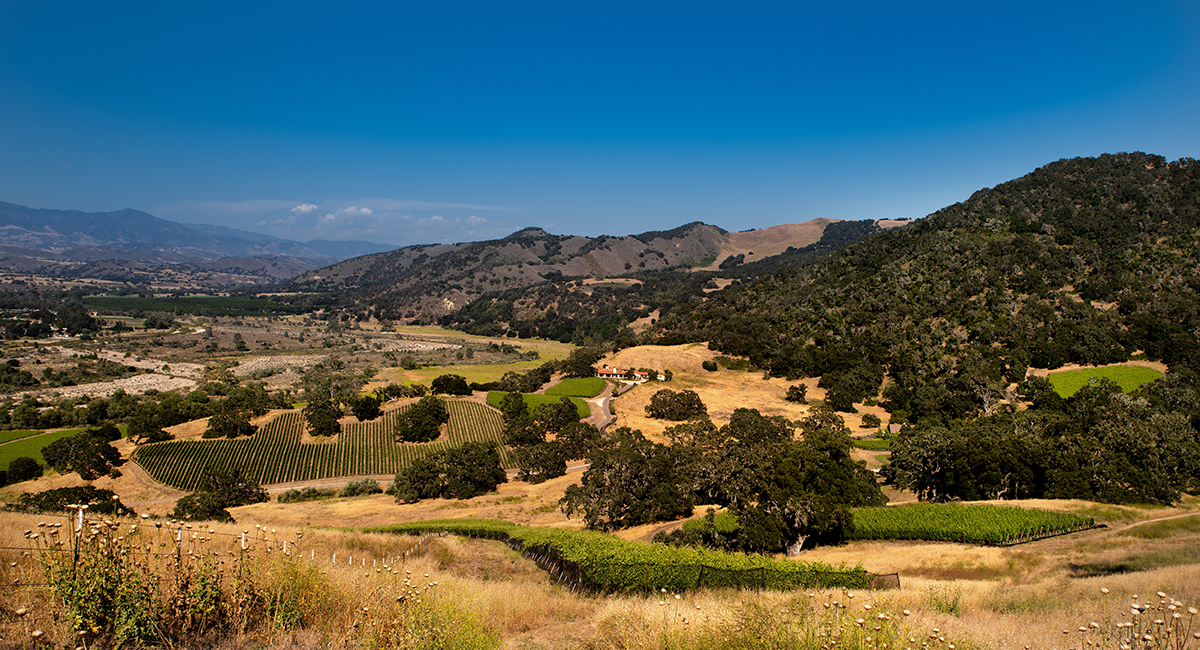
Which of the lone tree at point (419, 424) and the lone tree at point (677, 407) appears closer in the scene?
the lone tree at point (419, 424)

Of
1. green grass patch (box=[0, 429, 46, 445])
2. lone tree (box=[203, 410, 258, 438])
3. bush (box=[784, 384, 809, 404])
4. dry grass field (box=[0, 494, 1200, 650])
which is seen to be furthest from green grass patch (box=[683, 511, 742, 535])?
green grass patch (box=[0, 429, 46, 445])

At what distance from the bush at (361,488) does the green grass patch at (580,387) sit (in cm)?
3485

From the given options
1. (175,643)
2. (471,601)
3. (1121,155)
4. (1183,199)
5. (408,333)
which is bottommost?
(408,333)

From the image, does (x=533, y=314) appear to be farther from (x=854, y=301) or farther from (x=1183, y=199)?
(x=1183, y=199)

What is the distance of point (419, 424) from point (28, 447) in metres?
42.4

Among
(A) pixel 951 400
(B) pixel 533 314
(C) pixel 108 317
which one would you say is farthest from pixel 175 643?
(C) pixel 108 317

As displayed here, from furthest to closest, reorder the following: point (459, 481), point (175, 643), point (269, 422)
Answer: point (269, 422), point (459, 481), point (175, 643)

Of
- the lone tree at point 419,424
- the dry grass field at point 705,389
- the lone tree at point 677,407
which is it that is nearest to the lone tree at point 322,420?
the lone tree at point 419,424

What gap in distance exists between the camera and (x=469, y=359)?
5374 inches

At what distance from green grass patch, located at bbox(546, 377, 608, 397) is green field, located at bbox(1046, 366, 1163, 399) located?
6027cm

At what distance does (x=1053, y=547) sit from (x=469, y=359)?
404 feet

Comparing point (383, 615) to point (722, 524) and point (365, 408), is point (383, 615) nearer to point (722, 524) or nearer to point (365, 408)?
point (722, 524)

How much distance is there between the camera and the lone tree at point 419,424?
6488 cm

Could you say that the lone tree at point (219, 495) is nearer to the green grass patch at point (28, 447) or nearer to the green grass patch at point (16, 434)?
the green grass patch at point (28, 447)
